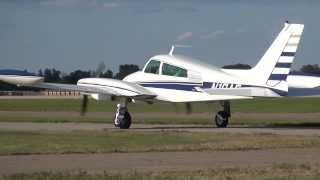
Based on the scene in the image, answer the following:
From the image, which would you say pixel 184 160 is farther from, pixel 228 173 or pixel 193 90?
pixel 193 90

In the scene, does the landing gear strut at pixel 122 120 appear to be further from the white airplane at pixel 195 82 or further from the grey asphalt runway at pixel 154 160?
the grey asphalt runway at pixel 154 160

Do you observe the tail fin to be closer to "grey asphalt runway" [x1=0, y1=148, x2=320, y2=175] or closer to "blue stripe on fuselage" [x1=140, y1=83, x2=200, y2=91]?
"blue stripe on fuselage" [x1=140, y1=83, x2=200, y2=91]

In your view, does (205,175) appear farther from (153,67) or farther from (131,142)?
(153,67)

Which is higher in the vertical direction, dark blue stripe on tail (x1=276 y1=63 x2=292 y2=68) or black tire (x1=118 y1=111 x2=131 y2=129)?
dark blue stripe on tail (x1=276 y1=63 x2=292 y2=68)

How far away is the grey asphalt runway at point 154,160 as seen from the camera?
19.9 metres

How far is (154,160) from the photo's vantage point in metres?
21.9

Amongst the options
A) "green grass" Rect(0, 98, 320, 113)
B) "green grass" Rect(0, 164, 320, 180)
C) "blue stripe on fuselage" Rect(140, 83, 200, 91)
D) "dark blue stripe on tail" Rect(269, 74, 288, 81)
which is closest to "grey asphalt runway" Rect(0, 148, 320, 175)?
"green grass" Rect(0, 164, 320, 180)

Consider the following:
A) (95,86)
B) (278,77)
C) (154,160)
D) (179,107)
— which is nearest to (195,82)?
(278,77)

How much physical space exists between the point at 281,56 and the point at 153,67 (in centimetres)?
726

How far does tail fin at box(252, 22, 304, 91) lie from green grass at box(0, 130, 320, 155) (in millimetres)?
6552

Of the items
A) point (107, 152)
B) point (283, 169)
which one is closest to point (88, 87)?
point (107, 152)

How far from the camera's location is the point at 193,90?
40.2 metres

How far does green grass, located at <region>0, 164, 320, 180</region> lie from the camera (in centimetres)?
1744

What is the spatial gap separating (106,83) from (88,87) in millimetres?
974
